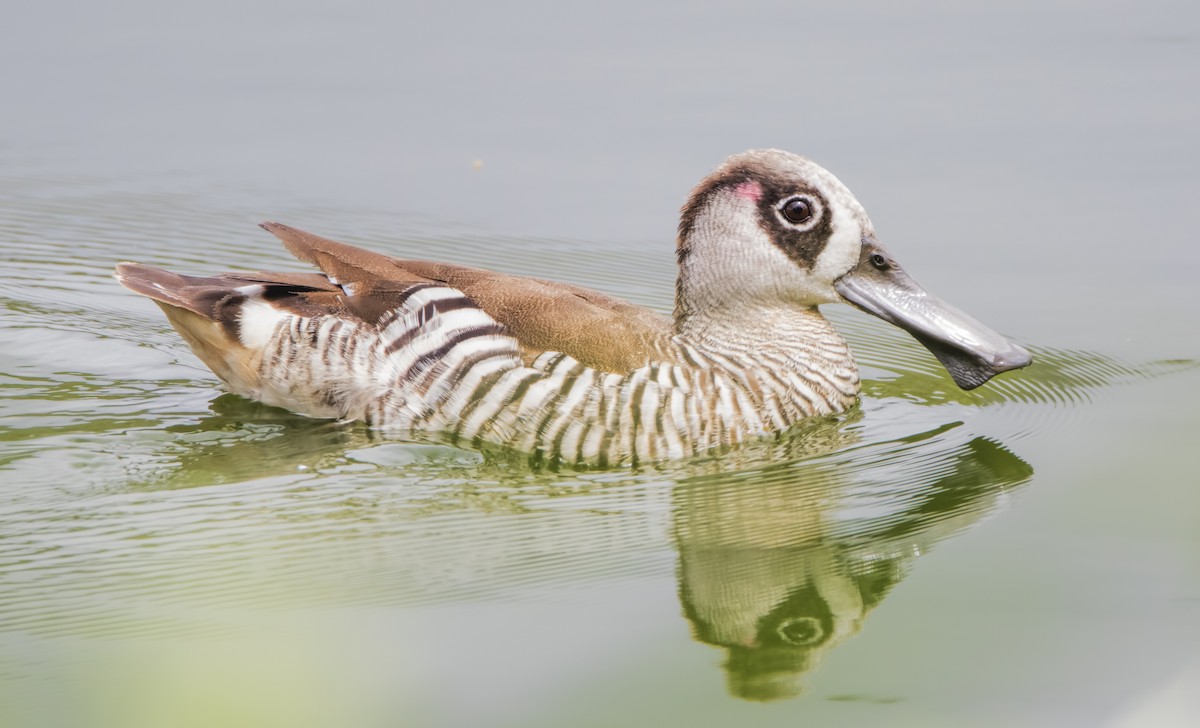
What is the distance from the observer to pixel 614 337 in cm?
691

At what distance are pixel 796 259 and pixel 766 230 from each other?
0.65 ft

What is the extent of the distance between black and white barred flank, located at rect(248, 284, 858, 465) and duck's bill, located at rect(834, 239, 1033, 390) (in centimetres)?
40

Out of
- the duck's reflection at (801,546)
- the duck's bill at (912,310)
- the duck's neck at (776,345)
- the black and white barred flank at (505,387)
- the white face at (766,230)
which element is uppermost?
the white face at (766,230)

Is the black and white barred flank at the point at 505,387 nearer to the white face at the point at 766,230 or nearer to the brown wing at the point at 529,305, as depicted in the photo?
the brown wing at the point at 529,305

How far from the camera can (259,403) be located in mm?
7543

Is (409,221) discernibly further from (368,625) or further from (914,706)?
(914,706)

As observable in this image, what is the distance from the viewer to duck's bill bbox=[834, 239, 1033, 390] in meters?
7.11

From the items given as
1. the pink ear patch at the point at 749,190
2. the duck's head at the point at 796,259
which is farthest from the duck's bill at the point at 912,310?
the pink ear patch at the point at 749,190

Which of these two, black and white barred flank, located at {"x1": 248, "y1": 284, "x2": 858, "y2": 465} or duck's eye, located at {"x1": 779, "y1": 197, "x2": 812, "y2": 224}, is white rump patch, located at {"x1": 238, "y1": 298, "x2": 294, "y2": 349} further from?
duck's eye, located at {"x1": 779, "y1": 197, "x2": 812, "y2": 224}

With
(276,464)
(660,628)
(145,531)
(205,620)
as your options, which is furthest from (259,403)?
(660,628)

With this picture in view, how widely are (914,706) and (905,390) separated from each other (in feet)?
11.5

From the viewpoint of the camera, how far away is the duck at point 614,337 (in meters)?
6.84

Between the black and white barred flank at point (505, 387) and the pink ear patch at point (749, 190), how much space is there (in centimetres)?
70

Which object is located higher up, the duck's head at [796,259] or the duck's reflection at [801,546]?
the duck's head at [796,259]
